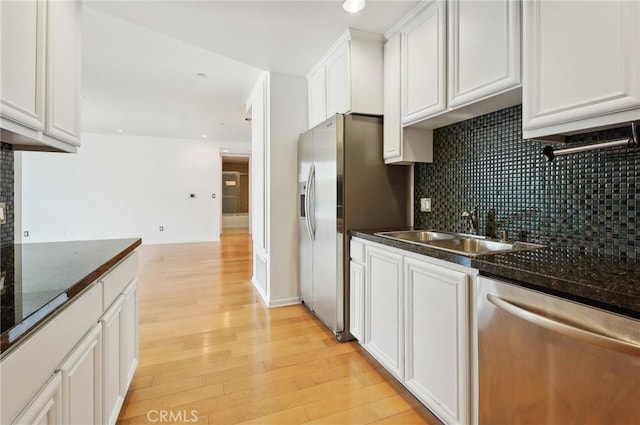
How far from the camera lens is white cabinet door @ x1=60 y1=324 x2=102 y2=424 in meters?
0.94

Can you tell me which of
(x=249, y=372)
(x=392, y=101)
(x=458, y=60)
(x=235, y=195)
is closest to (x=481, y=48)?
(x=458, y=60)

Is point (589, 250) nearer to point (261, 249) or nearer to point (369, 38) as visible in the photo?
point (369, 38)

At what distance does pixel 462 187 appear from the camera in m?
2.14

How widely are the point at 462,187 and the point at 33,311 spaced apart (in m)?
2.24

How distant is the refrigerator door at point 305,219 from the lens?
2.93 m

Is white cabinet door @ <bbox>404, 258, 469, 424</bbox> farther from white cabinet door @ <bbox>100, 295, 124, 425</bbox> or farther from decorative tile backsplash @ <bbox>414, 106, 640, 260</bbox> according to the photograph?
white cabinet door @ <bbox>100, 295, 124, 425</bbox>

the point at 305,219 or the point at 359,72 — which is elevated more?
the point at 359,72

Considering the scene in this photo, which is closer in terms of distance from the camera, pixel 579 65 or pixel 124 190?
pixel 579 65

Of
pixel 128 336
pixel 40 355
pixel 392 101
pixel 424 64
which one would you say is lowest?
pixel 128 336

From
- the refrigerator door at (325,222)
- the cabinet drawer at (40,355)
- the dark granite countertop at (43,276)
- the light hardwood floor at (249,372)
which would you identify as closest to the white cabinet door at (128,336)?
the light hardwood floor at (249,372)

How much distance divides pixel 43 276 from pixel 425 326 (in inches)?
65.1

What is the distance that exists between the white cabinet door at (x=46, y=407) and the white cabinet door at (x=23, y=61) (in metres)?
0.93

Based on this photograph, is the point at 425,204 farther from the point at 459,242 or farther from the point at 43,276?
the point at 43,276

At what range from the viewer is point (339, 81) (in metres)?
2.58
